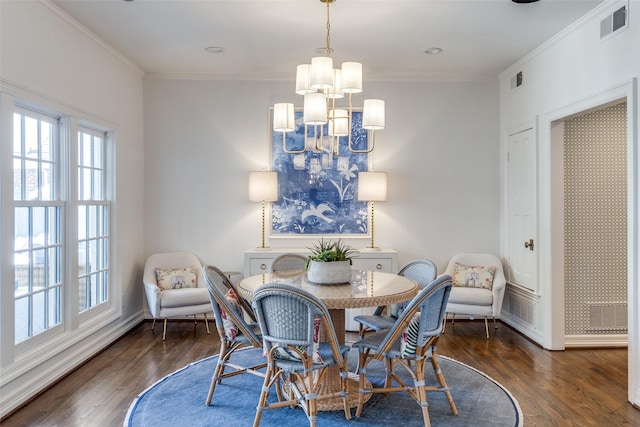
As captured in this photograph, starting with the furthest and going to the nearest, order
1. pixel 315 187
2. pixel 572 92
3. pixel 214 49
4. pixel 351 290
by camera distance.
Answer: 1. pixel 315 187
2. pixel 214 49
3. pixel 572 92
4. pixel 351 290

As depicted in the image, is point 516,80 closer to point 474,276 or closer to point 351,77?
point 474,276

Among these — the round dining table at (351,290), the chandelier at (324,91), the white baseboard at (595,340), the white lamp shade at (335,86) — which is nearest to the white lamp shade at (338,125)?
the chandelier at (324,91)

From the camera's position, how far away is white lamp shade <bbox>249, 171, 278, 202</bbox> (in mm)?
4879

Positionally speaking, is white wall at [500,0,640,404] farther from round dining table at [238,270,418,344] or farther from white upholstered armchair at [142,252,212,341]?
white upholstered armchair at [142,252,212,341]

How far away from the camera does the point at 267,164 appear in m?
5.22

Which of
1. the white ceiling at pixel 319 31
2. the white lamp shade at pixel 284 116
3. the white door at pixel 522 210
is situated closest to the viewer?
the white lamp shade at pixel 284 116

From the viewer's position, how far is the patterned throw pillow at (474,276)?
15.7 ft

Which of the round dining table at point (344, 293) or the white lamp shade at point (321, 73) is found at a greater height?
the white lamp shade at point (321, 73)

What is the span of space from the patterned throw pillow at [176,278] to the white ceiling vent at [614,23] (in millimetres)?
4230

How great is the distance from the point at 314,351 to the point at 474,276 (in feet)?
9.27

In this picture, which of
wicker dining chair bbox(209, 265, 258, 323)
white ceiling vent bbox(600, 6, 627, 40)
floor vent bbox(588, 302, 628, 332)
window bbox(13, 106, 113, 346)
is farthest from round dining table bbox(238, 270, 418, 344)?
white ceiling vent bbox(600, 6, 627, 40)

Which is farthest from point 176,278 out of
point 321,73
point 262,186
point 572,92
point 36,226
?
point 572,92

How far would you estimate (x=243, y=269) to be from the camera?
16.8ft

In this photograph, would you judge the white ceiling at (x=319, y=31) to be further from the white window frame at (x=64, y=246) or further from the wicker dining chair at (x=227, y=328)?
the wicker dining chair at (x=227, y=328)
